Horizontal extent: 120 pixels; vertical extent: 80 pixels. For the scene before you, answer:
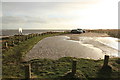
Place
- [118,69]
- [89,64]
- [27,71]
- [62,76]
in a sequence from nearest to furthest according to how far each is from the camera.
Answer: [27,71], [62,76], [118,69], [89,64]

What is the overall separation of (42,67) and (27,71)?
2.09 meters

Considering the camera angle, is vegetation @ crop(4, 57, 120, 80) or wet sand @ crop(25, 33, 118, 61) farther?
wet sand @ crop(25, 33, 118, 61)

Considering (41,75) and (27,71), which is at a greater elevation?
(27,71)

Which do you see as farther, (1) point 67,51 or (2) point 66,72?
(1) point 67,51

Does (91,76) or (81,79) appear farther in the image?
(91,76)

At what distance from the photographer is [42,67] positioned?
841cm

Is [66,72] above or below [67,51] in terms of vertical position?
below

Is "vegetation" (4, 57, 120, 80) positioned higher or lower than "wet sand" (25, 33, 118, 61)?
lower

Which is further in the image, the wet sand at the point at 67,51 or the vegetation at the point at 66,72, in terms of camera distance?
the wet sand at the point at 67,51

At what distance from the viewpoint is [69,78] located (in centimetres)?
676

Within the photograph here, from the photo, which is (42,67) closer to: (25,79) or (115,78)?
(25,79)

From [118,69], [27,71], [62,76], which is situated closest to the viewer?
[27,71]

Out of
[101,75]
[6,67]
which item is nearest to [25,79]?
[6,67]

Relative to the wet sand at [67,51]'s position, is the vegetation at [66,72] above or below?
below
